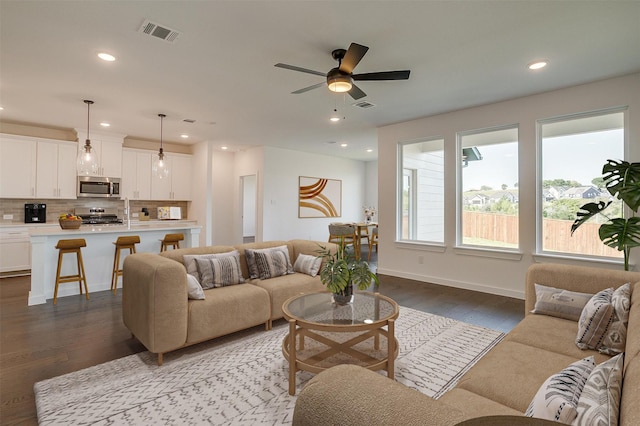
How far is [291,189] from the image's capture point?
26.6ft

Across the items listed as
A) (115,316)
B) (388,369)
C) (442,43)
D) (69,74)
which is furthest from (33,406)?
(442,43)

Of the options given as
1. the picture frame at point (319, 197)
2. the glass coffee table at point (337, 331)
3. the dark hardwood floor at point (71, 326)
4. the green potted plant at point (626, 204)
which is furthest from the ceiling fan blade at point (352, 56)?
the picture frame at point (319, 197)

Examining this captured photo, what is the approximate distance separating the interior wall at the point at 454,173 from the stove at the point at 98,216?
549cm

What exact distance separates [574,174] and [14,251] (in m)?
8.72

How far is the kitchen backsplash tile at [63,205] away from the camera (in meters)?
5.82

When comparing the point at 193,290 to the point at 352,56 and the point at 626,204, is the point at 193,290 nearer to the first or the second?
the point at 352,56

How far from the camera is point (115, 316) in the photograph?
3.58 metres

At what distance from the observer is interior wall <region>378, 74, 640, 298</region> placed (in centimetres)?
377

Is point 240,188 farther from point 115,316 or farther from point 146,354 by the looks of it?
point 146,354

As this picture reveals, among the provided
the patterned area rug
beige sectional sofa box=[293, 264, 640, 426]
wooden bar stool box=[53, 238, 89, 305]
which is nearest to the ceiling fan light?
beige sectional sofa box=[293, 264, 640, 426]

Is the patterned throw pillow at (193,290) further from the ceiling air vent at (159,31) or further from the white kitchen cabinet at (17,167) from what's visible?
the white kitchen cabinet at (17,167)

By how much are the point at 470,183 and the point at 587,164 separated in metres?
1.42

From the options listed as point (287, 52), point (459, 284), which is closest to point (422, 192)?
point (459, 284)

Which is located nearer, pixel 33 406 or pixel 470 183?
pixel 33 406
